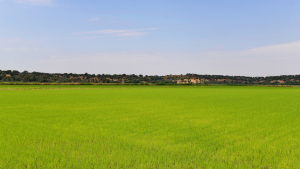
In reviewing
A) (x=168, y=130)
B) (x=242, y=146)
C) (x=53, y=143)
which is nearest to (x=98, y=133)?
(x=53, y=143)

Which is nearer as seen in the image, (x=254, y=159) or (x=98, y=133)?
(x=254, y=159)

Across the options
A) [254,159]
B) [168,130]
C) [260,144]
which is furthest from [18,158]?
[260,144]

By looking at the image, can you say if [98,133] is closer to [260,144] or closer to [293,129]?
[260,144]

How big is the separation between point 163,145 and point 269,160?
3215 mm

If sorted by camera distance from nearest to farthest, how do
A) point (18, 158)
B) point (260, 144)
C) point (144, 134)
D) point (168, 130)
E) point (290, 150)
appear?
point (18, 158)
point (290, 150)
point (260, 144)
point (144, 134)
point (168, 130)

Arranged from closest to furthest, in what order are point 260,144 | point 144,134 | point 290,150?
point 290,150, point 260,144, point 144,134

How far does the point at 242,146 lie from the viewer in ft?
24.9

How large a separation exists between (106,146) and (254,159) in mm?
4626

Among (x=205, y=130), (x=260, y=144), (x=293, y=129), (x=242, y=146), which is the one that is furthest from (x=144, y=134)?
(x=293, y=129)

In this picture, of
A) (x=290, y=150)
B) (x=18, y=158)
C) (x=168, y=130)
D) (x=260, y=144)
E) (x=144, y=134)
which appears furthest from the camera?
(x=168, y=130)

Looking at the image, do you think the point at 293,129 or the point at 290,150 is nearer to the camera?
the point at 290,150

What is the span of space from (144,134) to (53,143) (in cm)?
345

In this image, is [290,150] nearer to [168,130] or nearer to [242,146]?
[242,146]

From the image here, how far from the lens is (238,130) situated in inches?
397
